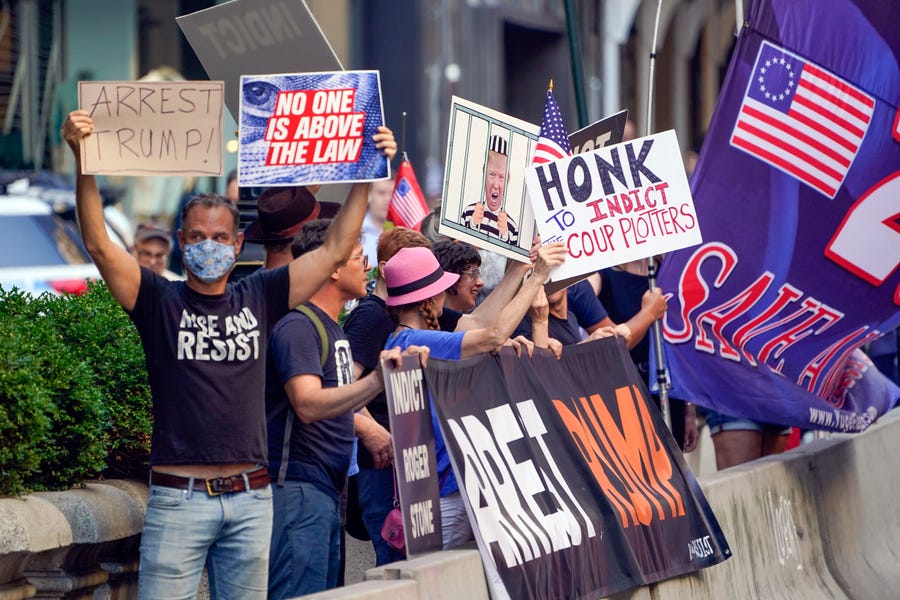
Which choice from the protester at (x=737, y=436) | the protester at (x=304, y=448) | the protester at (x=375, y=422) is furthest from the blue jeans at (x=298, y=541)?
the protester at (x=737, y=436)

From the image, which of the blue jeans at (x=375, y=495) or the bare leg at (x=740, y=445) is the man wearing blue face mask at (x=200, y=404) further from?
the bare leg at (x=740, y=445)

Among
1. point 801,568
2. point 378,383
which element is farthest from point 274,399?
point 801,568

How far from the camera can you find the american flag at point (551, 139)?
8148 mm

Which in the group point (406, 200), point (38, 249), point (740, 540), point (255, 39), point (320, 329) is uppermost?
point (38, 249)

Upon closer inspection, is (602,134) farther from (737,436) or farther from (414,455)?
(414,455)

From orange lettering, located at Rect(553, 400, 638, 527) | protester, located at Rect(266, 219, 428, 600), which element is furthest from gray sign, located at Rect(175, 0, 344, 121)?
orange lettering, located at Rect(553, 400, 638, 527)

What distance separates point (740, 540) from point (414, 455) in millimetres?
2703

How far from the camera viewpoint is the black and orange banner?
21.4ft

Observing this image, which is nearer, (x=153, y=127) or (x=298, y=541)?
(x=153, y=127)

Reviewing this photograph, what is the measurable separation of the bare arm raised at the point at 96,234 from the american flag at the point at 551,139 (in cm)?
301

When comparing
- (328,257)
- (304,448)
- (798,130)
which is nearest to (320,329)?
(304,448)

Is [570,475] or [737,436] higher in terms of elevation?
[737,436]

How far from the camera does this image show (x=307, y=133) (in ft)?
20.0

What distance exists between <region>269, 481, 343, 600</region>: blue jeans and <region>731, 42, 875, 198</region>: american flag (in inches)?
156
